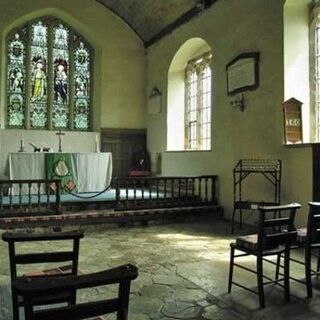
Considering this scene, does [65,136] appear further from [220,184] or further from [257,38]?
[257,38]

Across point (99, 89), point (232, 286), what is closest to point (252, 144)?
point (232, 286)

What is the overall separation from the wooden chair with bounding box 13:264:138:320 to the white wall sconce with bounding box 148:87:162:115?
326 inches

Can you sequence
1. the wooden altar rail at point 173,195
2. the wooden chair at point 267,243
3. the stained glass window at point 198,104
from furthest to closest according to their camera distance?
the stained glass window at point 198,104, the wooden altar rail at point 173,195, the wooden chair at point 267,243

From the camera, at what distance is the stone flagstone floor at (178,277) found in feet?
9.51

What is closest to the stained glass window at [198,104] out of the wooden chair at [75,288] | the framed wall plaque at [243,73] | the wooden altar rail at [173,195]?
the wooden altar rail at [173,195]

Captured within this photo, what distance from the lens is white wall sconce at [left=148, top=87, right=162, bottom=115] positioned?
952cm

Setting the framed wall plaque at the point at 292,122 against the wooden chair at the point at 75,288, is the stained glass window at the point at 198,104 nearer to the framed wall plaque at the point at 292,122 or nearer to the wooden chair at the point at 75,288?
the framed wall plaque at the point at 292,122

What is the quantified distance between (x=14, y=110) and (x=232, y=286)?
732 cm

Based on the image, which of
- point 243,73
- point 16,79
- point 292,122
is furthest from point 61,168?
point 292,122

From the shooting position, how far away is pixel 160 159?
9.48 meters

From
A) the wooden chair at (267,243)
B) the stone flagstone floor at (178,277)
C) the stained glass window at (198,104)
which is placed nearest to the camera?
the stone flagstone floor at (178,277)

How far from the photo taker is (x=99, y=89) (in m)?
9.84

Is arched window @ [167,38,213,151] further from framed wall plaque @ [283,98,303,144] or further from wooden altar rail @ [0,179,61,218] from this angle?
wooden altar rail @ [0,179,61,218]

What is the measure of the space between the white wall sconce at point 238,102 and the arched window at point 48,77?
422 centimetres
